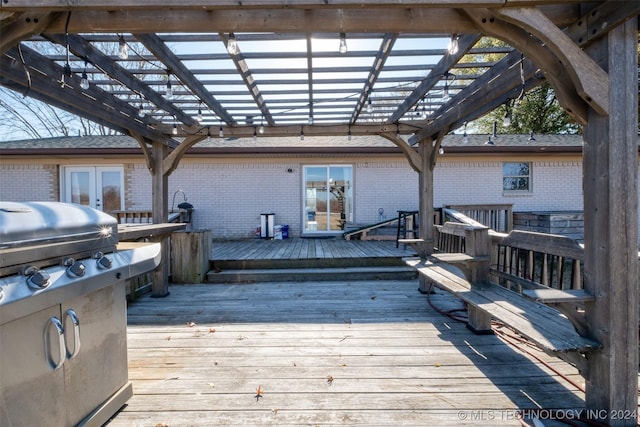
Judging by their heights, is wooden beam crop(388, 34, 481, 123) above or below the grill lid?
Result: above

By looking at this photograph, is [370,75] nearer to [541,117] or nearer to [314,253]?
[314,253]

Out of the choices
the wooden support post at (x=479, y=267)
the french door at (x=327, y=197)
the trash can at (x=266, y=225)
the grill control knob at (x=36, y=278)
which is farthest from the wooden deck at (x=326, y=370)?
the french door at (x=327, y=197)

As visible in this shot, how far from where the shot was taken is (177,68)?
305cm

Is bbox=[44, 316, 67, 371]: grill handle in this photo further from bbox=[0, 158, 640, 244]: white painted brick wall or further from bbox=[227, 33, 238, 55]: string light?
bbox=[0, 158, 640, 244]: white painted brick wall

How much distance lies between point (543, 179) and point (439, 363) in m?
9.13

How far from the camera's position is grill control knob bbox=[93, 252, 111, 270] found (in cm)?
188

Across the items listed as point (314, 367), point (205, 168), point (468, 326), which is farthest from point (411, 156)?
point (205, 168)

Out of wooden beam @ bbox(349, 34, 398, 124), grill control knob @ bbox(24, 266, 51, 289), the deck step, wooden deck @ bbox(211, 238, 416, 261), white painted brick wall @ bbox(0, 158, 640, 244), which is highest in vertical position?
wooden beam @ bbox(349, 34, 398, 124)

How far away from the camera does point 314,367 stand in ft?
8.68

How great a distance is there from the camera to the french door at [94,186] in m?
9.28

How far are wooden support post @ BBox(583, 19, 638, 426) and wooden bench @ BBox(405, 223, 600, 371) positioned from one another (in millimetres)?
126

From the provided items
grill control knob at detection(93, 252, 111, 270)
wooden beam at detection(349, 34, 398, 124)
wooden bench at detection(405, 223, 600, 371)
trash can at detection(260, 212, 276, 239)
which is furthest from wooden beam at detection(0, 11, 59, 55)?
trash can at detection(260, 212, 276, 239)

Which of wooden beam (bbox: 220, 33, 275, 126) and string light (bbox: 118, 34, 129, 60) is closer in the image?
string light (bbox: 118, 34, 129, 60)

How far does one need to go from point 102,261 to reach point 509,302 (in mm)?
3081
